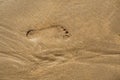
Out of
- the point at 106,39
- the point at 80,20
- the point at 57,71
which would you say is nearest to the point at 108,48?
the point at 106,39

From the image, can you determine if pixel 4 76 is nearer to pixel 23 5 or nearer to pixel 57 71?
pixel 57 71

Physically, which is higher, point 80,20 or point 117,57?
point 80,20

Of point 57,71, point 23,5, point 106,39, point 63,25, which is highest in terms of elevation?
point 23,5

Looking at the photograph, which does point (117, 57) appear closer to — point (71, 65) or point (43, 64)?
point (71, 65)

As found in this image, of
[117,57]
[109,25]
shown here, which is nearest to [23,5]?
[109,25]

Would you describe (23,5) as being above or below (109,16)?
above

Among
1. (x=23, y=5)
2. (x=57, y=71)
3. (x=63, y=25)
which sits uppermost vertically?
(x=23, y=5)
